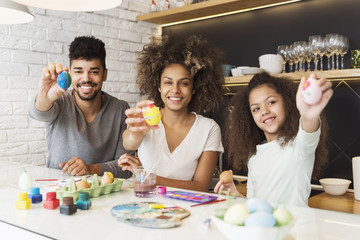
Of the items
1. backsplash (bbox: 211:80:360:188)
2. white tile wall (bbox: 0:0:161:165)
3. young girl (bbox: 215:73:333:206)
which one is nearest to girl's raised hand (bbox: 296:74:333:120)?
young girl (bbox: 215:73:333:206)

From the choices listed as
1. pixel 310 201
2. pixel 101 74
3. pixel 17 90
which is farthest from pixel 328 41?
pixel 17 90

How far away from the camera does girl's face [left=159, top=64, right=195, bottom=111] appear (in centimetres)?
191

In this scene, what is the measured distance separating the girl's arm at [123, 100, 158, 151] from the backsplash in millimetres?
1606

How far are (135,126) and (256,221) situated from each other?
3.41 ft

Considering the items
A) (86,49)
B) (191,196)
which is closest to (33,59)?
(86,49)

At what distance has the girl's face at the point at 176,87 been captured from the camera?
1.91 metres

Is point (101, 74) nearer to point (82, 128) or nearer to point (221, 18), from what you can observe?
point (82, 128)

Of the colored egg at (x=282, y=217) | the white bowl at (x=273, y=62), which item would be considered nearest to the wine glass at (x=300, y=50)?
the white bowl at (x=273, y=62)

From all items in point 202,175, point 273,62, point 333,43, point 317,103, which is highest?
point 333,43

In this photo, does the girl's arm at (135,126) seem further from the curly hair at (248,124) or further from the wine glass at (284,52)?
the wine glass at (284,52)

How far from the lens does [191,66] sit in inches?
78.7

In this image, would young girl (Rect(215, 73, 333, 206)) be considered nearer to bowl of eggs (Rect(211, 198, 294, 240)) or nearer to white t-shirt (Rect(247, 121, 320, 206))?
white t-shirt (Rect(247, 121, 320, 206))

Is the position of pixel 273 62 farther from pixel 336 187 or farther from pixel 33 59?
pixel 33 59

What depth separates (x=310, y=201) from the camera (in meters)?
2.38
